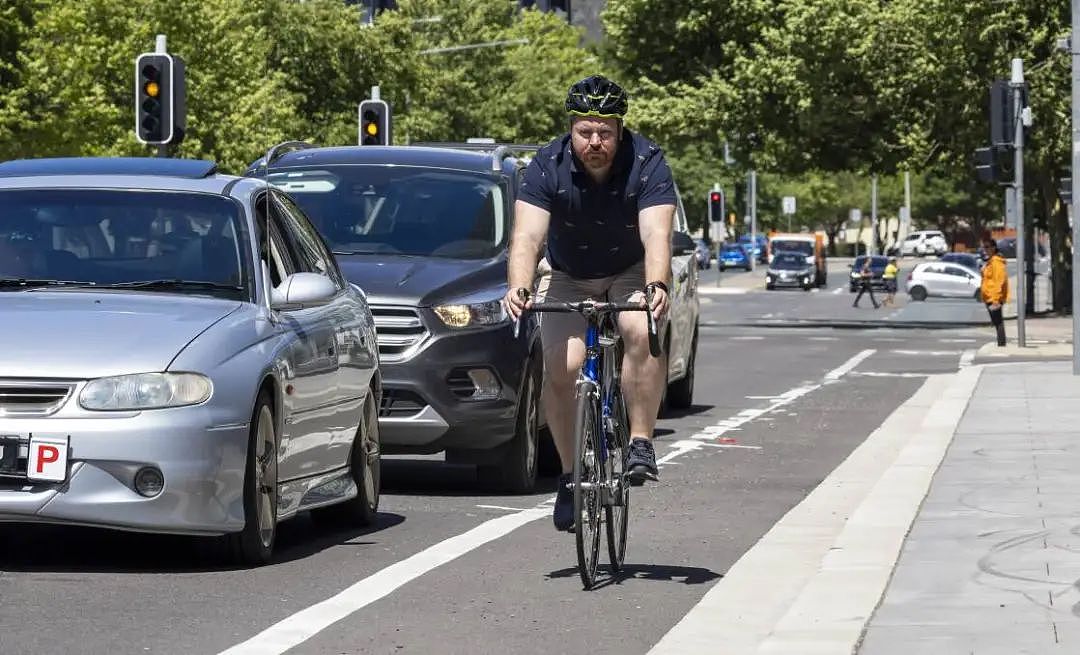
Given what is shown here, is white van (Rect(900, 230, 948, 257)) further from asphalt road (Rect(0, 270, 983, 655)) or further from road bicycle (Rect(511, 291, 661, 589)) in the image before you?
road bicycle (Rect(511, 291, 661, 589))

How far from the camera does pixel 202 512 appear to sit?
8.73 metres

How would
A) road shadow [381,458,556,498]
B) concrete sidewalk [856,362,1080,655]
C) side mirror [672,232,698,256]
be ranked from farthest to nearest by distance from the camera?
side mirror [672,232,698,256]
road shadow [381,458,556,498]
concrete sidewalk [856,362,1080,655]

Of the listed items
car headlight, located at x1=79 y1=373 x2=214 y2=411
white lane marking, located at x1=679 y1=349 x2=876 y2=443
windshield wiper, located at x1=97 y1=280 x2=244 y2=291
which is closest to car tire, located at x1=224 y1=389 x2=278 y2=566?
car headlight, located at x1=79 y1=373 x2=214 y2=411

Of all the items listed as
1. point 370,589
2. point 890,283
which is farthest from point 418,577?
point 890,283

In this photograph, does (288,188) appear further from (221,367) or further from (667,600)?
(667,600)

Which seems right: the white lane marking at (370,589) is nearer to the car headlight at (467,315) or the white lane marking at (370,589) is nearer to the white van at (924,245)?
the car headlight at (467,315)

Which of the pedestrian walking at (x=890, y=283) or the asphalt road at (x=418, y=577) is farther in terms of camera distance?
the pedestrian walking at (x=890, y=283)

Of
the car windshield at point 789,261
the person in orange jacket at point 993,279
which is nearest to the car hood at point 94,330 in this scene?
the person in orange jacket at point 993,279

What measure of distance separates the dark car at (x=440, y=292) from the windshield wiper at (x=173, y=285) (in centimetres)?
280

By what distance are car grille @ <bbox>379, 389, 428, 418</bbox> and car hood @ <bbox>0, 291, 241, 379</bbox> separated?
303 cm

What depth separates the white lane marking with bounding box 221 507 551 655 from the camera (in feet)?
23.9

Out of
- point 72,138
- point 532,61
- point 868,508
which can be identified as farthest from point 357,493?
point 532,61

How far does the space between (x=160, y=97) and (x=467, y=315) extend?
11617 mm

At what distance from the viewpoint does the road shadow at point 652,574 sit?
350 inches
